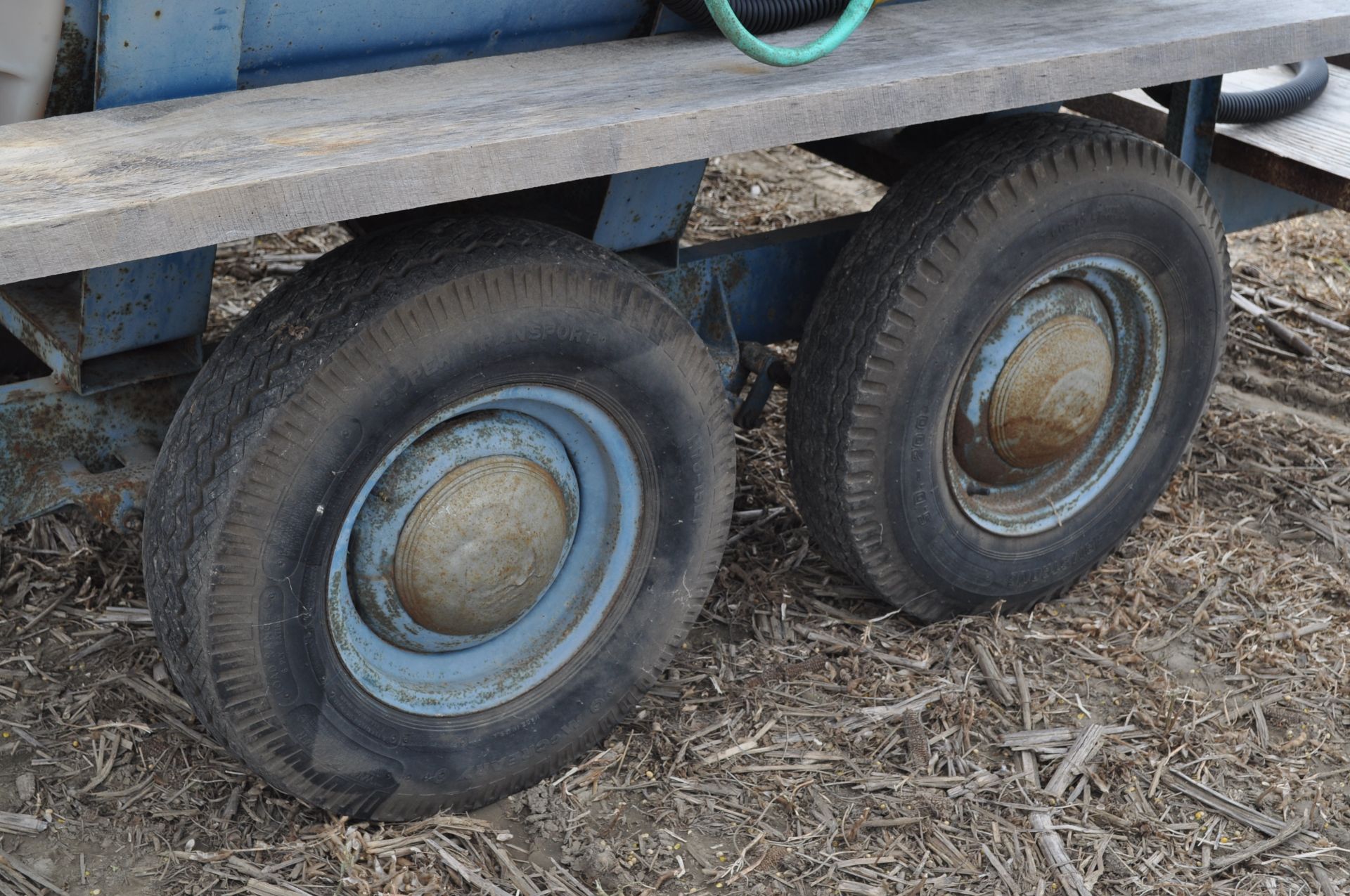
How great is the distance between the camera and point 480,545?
229cm

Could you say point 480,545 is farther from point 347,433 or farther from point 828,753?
point 828,753

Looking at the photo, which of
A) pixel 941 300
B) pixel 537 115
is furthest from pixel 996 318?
pixel 537 115

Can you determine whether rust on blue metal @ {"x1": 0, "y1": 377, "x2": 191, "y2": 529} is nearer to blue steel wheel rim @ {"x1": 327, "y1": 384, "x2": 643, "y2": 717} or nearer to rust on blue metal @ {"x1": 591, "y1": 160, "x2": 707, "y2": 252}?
blue steel wheel rim @ {"x1": 327, "y1": 384, "x2": 643, "y2": 717}

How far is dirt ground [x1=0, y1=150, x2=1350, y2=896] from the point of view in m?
2.35

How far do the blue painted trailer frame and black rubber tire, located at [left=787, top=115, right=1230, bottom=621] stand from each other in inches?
10.6

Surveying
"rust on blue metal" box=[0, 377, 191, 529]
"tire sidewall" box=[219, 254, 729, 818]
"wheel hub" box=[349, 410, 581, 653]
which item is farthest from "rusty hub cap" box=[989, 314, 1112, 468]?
"rust on blue metal" box=[0, 377, 191, 529]

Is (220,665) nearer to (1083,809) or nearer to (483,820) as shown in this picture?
(483,820)

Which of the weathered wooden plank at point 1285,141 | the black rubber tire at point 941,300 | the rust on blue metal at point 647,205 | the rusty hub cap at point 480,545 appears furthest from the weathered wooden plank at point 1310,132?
the rusty hub cap at point 480,545

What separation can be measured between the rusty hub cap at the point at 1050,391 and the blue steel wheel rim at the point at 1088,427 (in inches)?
0.4

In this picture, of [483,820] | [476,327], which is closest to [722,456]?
[476,327]

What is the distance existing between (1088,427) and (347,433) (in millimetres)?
1634

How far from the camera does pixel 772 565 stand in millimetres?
3178

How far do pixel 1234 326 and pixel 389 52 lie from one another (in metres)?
3.27

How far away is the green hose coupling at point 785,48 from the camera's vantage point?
2094mm
